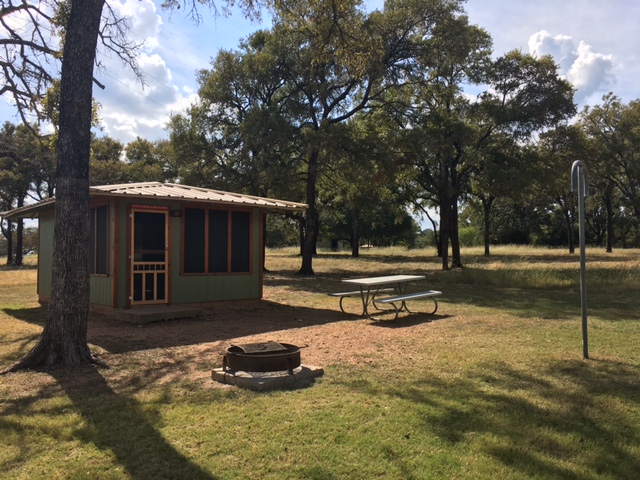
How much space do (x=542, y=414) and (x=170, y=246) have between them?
26.1 feet

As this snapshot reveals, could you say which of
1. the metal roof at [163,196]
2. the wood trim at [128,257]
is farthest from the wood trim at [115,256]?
the metal roof at [163,196]

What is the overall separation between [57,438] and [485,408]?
10.9 ft

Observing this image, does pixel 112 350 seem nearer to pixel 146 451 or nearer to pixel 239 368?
pixel 239 368

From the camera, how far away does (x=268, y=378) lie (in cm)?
485

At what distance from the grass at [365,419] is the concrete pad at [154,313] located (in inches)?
87.0

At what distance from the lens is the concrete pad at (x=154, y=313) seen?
8.92 m

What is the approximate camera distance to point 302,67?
20438 millimetres

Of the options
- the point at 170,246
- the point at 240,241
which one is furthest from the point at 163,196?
the point at 240,241

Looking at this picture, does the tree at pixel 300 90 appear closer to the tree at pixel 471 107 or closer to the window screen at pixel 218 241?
the tree at pixel 471 107

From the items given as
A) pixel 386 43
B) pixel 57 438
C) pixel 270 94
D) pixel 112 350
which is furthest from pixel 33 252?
pixel 57 438

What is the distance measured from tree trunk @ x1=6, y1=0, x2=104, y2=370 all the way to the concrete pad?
3157 mm

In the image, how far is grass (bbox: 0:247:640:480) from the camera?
3.09 m

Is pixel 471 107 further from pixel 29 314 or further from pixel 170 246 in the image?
pixel 29 314

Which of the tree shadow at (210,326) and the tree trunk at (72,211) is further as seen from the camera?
the tree shadow at (210,326)
